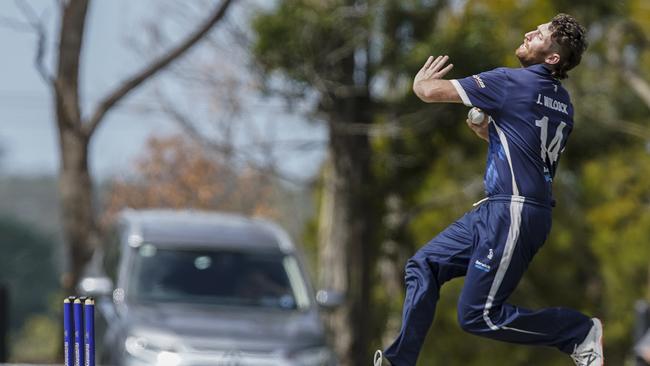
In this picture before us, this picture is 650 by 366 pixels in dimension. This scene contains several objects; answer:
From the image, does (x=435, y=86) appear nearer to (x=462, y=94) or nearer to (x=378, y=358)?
(x=462, y=94)

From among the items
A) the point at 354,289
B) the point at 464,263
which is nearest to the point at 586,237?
the point at 354,289

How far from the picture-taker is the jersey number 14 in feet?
Answer: 21.3

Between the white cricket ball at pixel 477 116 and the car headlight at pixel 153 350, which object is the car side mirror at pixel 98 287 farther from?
the white cricket ball at pixel 477 116

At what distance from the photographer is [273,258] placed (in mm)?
11602

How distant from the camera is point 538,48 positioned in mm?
6605

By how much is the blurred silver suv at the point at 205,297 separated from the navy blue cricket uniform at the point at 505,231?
3.85m

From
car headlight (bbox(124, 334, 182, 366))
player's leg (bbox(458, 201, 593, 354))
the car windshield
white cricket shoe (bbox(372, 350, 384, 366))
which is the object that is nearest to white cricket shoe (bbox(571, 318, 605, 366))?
player's leg (bbox(458, 201, 593, 354))

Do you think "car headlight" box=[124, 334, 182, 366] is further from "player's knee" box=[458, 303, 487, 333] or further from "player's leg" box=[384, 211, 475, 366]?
"player's knee" box=[458, 303, 487, 333]

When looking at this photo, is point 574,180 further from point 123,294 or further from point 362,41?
point 123,294

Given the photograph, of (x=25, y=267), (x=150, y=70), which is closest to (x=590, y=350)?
(x=150, y=70)

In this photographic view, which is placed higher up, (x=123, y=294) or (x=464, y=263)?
(x=464, y=263)

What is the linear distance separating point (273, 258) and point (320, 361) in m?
1.34

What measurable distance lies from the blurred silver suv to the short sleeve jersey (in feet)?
14.0

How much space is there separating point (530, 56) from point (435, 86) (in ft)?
1.65
